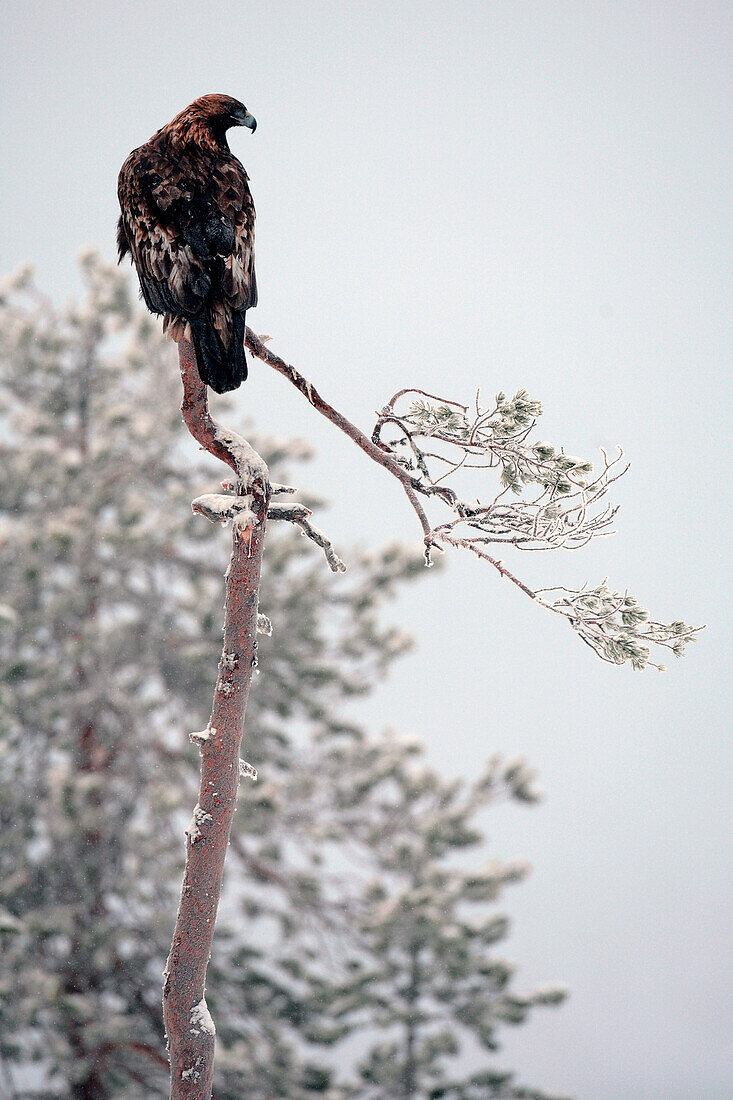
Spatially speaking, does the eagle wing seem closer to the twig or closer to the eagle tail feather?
the eagle tail feather

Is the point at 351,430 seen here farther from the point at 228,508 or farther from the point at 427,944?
the point at 427,944

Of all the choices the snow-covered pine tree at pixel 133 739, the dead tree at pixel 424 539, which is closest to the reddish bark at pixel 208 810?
the dead tree at pixel 424 539

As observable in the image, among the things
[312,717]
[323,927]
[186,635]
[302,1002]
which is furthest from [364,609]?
[302,1002]

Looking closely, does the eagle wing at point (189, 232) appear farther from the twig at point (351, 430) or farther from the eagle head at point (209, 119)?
the twig at point (351, 430)

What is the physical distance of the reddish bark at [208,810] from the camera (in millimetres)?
2621

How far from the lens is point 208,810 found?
2676 mm

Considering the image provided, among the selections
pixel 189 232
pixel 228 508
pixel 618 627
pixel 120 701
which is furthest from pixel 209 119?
pixel 120 701

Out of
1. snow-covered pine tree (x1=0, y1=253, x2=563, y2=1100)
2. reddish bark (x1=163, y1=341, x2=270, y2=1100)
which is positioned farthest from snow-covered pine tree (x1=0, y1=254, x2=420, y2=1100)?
reddish bark (x1=163, y1=341, x2=270, y2=1100)

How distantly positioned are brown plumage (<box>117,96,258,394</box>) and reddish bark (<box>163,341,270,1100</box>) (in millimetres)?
203

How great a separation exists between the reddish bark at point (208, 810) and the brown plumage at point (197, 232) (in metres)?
0.20

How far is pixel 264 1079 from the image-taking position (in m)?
7.62

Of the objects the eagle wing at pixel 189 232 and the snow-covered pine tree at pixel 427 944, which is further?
the snow-covered pine tree at pixel 427 944

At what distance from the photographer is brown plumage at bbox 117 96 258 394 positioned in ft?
8.07

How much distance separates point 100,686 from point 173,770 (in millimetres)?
1087
